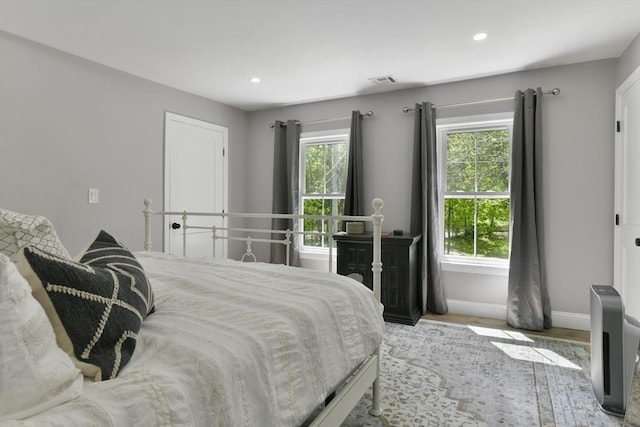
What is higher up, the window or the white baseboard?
the window

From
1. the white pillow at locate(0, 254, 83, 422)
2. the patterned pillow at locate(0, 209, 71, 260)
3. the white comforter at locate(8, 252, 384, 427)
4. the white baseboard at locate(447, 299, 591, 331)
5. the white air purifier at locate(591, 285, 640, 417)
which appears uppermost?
the patterned pillow at locate(0, 209, 71, 260)

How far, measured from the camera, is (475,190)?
3.77 m

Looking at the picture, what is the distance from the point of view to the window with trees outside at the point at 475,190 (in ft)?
12.0

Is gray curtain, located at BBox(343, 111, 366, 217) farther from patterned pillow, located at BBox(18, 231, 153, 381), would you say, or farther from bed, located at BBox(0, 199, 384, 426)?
patterned pillow, located at BBox(18, 231, 153, 381)

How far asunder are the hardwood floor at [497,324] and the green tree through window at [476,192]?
0.63 metres

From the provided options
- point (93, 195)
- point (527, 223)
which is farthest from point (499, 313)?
point (93, 195)

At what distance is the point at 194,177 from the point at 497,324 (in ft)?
11.4

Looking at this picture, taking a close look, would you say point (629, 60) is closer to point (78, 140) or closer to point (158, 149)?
point (158, 149)

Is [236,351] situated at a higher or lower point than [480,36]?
lower

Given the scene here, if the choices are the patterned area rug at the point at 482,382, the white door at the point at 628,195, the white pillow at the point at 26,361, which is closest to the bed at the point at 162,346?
the white pillow at the point at 26,361

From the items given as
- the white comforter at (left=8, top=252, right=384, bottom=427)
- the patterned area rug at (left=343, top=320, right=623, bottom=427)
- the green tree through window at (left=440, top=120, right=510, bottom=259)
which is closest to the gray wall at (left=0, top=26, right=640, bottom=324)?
the green tree through window at (left=440, top=120, right=510, bottom=259)

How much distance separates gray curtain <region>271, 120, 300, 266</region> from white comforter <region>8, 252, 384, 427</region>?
2642 mm

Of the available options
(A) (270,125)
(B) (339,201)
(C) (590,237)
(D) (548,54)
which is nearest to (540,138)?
(D) (548,54)

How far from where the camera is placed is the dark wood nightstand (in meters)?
3.52
